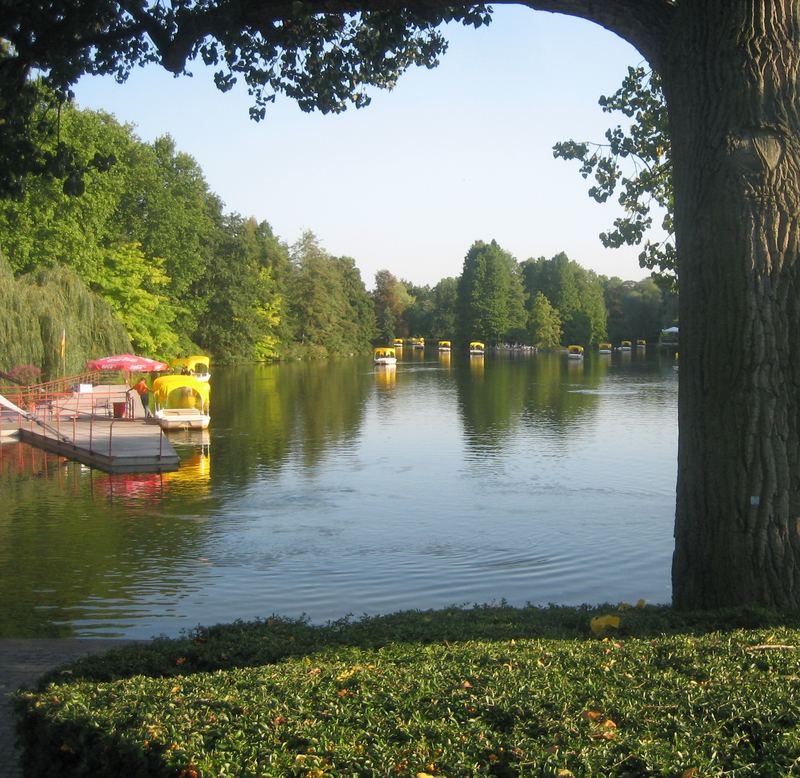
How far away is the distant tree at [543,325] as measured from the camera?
132 m

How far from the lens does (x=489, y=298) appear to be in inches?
5212

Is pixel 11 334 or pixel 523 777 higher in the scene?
pixel 11 334

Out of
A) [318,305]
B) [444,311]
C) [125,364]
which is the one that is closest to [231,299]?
[318,305]

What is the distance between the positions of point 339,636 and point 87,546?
1223 centimetres

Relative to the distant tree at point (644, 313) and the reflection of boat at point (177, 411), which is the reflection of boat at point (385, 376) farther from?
the distant tree at point (644, 313)

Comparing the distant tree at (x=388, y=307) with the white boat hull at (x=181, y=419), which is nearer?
the white boat hull at (x=181, y=419)

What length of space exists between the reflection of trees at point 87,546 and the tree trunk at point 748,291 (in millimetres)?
7957

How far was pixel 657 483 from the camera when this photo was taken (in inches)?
959

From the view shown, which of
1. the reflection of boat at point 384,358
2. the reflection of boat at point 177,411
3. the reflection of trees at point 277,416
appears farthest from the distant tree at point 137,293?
the reflection of boat at point 384,358

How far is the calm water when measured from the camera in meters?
13.6

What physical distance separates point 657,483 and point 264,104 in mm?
17199

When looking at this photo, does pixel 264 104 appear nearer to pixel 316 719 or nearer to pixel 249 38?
pixel 249 38

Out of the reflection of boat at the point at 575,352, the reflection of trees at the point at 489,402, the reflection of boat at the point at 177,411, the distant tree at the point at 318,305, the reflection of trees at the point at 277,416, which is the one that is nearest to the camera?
the reflection of trees at the point at 277,416

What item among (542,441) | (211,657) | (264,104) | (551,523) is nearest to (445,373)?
(542,441)
